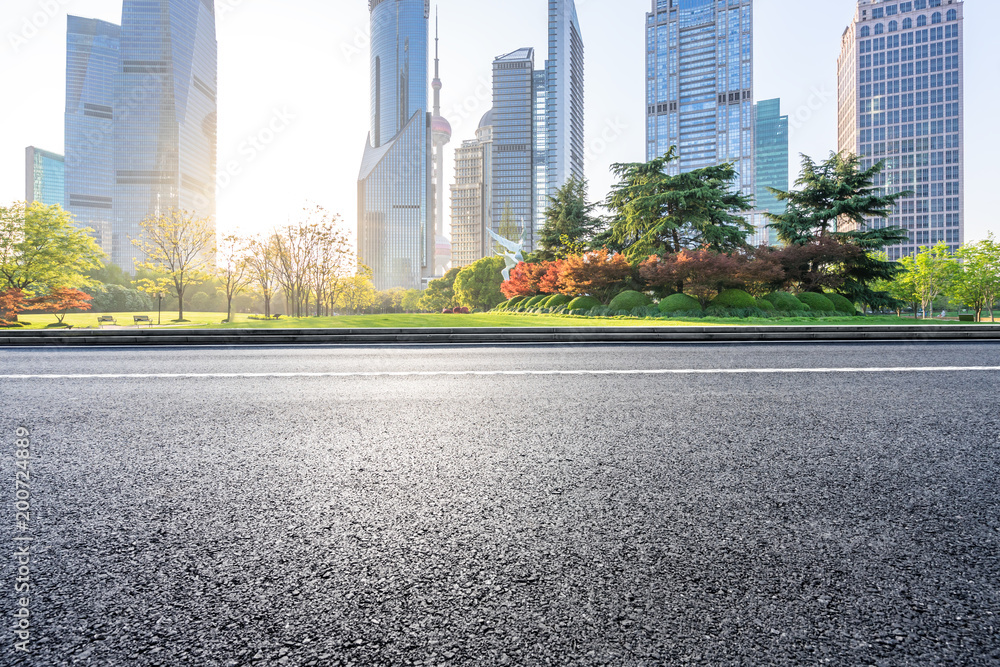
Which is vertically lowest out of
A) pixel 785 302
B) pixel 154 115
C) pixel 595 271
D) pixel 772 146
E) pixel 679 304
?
pixel 679 304

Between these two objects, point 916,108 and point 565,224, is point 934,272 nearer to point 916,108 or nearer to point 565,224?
point 565,224

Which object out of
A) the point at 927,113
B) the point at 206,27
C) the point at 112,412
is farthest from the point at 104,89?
the point at 927,113

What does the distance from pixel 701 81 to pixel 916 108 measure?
64824mm

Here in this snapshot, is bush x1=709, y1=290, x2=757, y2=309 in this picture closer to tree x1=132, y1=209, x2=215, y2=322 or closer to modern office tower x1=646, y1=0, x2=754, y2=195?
tree x1=132, y1=209, x2=215, y2=322

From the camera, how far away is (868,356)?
26.7 ft

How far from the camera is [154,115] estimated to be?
438ft

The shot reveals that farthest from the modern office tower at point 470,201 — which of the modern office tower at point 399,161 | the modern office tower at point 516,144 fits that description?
the modern office tower at point 399,161

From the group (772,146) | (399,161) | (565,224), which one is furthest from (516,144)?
(565,224)

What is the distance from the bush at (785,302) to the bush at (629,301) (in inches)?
239

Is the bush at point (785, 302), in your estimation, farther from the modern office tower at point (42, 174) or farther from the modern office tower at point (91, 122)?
the modern office tower at point (42, 174)

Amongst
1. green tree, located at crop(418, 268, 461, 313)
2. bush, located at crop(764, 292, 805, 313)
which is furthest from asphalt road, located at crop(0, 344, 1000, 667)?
green tree, located at crop(418, 268, 461, 313)

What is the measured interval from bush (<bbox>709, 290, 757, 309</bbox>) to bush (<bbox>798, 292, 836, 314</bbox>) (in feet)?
11.5

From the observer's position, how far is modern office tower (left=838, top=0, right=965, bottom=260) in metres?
108

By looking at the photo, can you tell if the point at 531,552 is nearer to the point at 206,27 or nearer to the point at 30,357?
the point at 30,357
